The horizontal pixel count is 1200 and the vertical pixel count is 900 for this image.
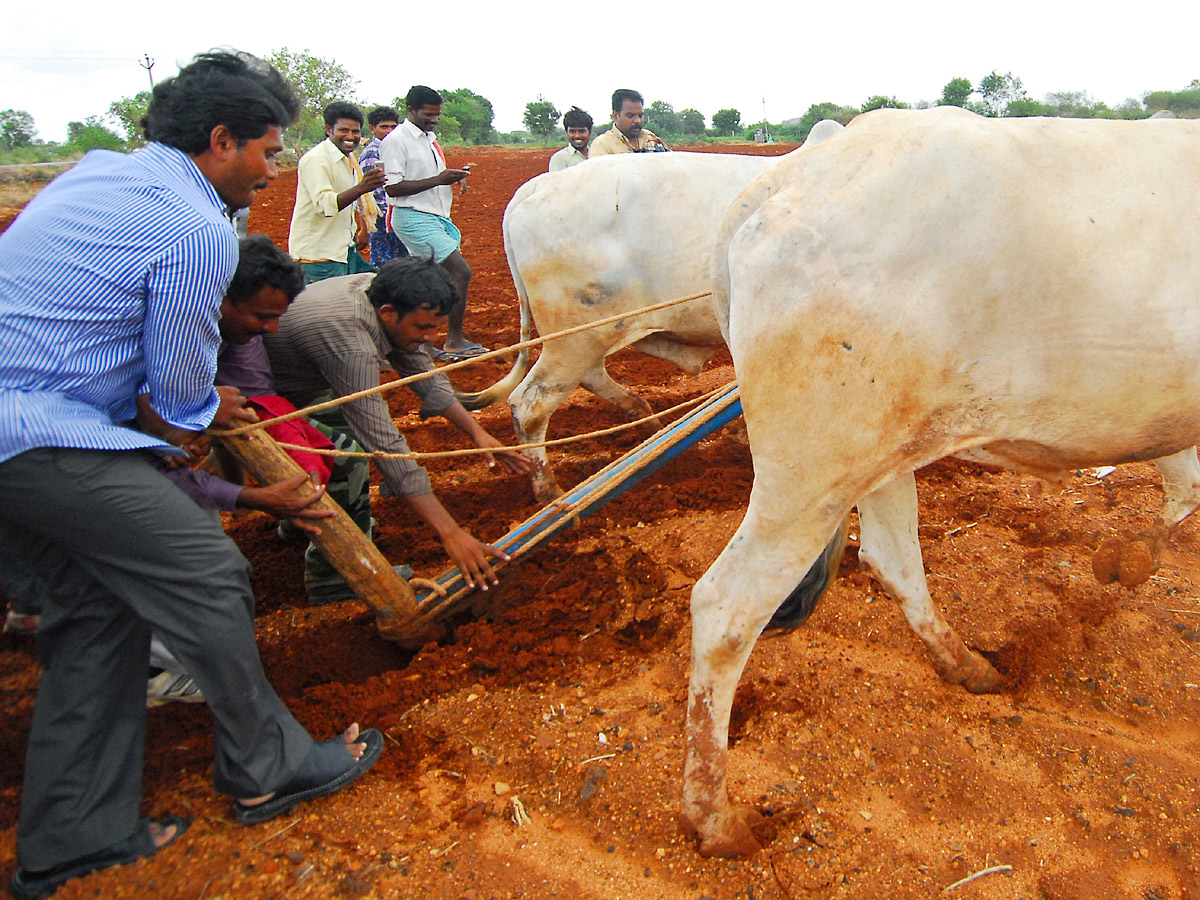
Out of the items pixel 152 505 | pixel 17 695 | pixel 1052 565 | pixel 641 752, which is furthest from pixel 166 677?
pixel 1052 565

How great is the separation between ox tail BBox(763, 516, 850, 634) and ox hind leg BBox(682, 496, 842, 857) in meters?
0.71

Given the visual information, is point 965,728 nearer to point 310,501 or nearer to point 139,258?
point 310,501

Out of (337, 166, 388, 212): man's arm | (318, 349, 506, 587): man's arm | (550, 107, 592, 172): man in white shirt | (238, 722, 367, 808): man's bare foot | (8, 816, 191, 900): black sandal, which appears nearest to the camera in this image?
(8, 816, 191, 900): black sandal

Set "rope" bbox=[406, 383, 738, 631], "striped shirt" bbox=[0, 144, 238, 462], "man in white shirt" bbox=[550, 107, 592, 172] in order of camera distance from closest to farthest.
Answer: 1. "striped shirt" bbox=[0, 144, 238, 462]
2. "rope" bbox=[406, 383, 738, 631]
3. "man in white shirt" bbox=[550, 107, 592, 172]

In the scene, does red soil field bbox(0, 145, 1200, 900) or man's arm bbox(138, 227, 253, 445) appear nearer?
man's arm bbox(138, 227, 253, 445)

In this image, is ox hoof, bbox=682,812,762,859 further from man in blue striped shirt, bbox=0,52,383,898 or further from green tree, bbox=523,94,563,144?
green tree, bbox=523,94,563,144

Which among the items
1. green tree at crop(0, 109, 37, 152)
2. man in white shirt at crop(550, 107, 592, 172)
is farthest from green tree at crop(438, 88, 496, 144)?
man in white shirt at crop(550, 107, 592, 172)

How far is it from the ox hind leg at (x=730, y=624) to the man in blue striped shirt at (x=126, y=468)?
1.08m

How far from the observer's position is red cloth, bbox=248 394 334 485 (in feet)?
9.44

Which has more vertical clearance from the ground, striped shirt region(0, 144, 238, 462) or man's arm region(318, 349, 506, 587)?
striped shirt region(0, 144, 238, 462)

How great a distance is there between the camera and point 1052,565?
3.57 m

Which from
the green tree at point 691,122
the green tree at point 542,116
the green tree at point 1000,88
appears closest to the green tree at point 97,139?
the green tree at point 542,116

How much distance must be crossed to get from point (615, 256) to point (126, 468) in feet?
9.02

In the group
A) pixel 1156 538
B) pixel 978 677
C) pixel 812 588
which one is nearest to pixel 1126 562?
pixel 1156 538
